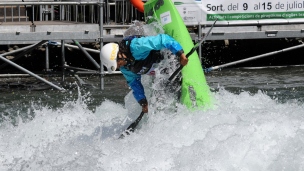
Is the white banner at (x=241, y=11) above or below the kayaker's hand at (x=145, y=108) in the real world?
above

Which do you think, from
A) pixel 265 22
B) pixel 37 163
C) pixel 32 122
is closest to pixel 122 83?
pixel 265 22

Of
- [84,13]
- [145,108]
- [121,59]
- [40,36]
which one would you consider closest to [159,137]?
[145,108]

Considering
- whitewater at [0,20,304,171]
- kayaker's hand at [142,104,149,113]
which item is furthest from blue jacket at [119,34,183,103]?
whitewater at [0,20,304,171]

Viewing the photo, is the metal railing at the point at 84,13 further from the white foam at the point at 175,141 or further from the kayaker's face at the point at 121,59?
the kayaker's face at the point at 121,59

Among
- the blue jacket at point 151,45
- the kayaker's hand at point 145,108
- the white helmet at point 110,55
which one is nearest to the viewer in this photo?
the blue jacket at point 151,45

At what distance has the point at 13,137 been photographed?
8750mm

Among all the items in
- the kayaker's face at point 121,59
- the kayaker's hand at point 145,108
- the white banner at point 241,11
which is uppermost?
the white banner at point 241,11

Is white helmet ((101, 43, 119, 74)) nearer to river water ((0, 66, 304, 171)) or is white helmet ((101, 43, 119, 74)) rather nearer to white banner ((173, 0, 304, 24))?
river water ((0, 66, 304, 171))

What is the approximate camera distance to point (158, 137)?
791 cm

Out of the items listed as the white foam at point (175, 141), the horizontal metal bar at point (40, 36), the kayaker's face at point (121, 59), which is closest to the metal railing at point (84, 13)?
the horizontal metal bar at point (40, 36)

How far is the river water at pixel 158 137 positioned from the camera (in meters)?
6.90

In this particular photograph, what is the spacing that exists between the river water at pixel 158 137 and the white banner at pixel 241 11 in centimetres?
155

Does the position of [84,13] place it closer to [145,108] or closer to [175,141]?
[145,108]

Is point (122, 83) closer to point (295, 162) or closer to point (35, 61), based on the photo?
point (35, 61)
